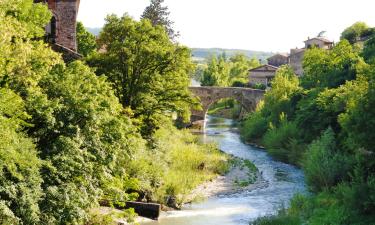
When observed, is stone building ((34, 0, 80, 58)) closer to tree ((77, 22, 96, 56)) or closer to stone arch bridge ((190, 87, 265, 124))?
tree ((77, 22, 96, 56))

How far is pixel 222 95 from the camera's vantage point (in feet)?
222

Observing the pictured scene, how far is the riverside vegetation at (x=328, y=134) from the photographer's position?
76.9ft

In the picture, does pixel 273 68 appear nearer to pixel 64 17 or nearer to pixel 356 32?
pixel 356 32

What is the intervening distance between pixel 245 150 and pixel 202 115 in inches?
687

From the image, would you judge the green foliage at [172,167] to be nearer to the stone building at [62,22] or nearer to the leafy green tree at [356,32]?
the stone building at [62,22]

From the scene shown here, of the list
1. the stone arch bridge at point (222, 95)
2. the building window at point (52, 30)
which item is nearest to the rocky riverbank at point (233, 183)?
the building window at point (52, 30)

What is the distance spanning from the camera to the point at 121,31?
33.5 metres

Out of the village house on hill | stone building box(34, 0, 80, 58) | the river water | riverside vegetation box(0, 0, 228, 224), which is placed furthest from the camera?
the village house on hill

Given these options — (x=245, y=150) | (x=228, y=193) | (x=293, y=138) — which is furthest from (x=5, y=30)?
(x=245, y=150)

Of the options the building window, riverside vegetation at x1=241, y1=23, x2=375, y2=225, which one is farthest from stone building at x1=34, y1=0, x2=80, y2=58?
riverside vegetation at x1=241, y1=23, x2=375, y2=225

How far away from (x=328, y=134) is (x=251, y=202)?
6737mm

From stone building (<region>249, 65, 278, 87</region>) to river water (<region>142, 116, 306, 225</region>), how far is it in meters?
55.5

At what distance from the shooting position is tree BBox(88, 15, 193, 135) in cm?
3316

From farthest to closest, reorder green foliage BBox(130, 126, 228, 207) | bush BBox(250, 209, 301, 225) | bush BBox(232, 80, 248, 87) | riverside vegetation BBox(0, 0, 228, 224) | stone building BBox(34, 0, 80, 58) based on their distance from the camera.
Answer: bush BBox(232, 80, 248, 87) < stone building BBox(34, 0, 80, 58) < green foliage BBox(130, 126, 228, 207) < bush BBox(250, 209, 301, 225) < riverside vegetation BBox(0, 0, 228, 224)
